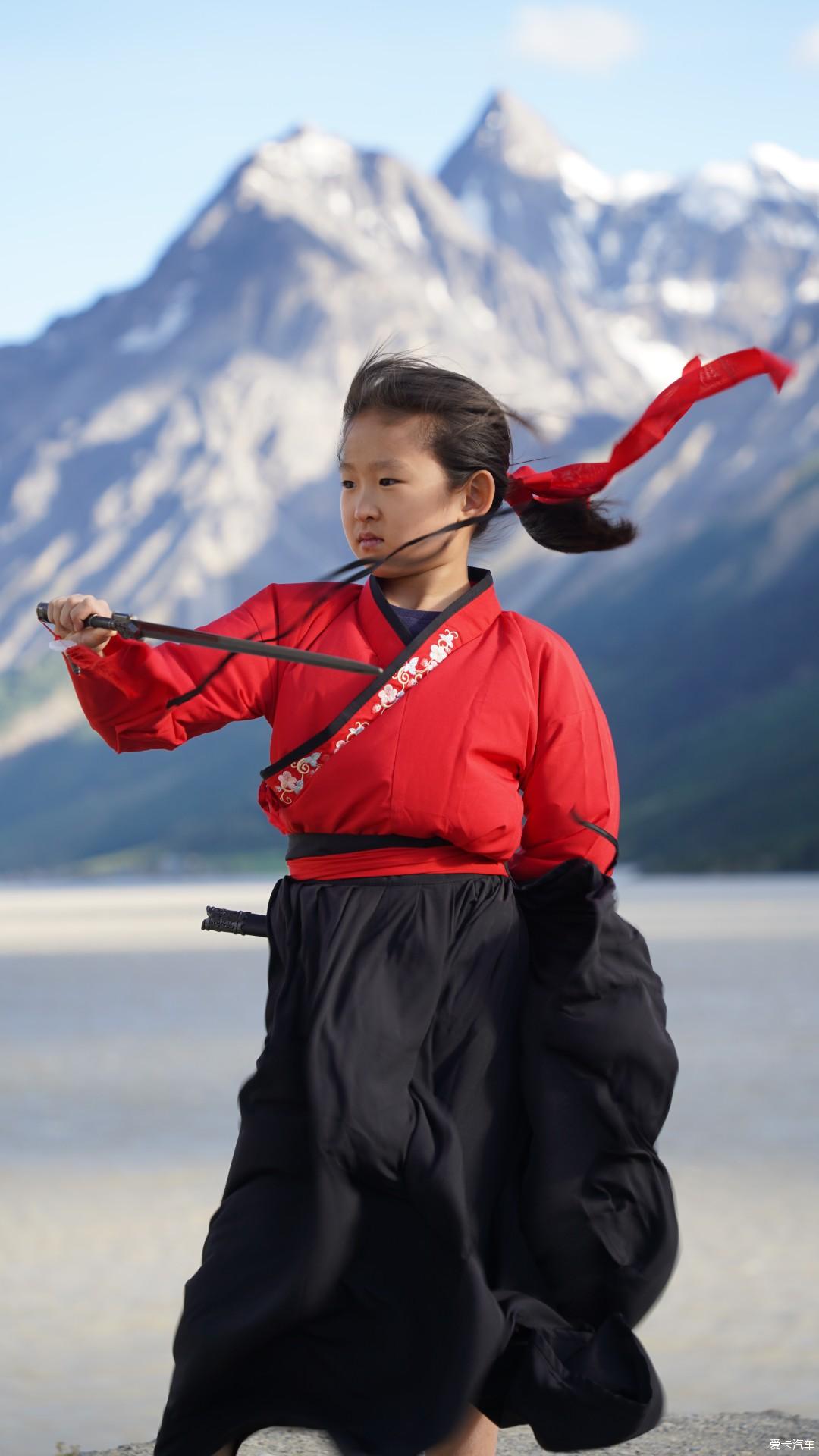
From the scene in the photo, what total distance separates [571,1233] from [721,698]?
138450 millimetres

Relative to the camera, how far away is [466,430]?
4172 mm

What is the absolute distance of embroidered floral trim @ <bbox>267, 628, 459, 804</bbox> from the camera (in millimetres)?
3936

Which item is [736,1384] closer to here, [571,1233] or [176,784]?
[571,1233]

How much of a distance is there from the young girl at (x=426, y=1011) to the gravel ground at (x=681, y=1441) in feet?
4.23

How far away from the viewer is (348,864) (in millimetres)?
3930

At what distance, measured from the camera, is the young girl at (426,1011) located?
3.70 metres

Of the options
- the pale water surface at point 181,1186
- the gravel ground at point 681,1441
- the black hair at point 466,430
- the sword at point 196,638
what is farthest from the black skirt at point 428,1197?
the pale water surface at point 181,1186

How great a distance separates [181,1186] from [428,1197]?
8.47 m

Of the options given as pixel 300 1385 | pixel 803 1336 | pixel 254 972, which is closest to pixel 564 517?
pixel 300 1385

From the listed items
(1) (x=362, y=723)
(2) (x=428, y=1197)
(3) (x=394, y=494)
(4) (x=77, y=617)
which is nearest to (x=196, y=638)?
(4) (x=77, y=617)

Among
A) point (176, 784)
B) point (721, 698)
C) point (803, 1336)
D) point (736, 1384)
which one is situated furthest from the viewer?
point (176, 784)

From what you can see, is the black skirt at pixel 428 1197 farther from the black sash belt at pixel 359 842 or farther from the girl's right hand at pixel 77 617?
the girl's right hand at pixel 77 617

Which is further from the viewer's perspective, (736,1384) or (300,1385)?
(736,1384)

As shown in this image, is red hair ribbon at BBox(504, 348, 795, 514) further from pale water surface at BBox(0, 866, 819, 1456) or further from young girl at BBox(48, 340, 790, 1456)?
pale water surface at BBox(0, 866, 819, 1456)
